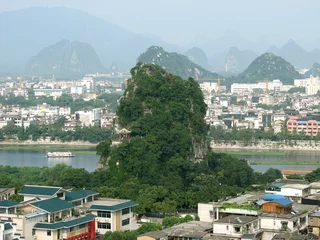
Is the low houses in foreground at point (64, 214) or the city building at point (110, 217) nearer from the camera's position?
the low houses in foreground at point (64, 214)

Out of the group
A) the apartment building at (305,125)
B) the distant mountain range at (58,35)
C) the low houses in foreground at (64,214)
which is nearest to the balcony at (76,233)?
the low houses in foreground at (64,214)

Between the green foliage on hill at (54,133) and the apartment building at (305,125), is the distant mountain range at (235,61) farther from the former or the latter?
the green foliage on hill at (54,133)

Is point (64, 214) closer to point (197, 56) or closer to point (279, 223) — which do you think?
point (279, 223)

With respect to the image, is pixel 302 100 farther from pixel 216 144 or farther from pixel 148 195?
pixel 148 195

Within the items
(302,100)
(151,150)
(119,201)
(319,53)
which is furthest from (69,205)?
A: (319,53)

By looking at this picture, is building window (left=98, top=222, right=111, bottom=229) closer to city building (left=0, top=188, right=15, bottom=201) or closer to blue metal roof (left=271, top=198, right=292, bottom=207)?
city building (left=0, top=188, right=15, bottom=201)

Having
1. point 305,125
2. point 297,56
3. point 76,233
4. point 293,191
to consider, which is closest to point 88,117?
point 305,125
